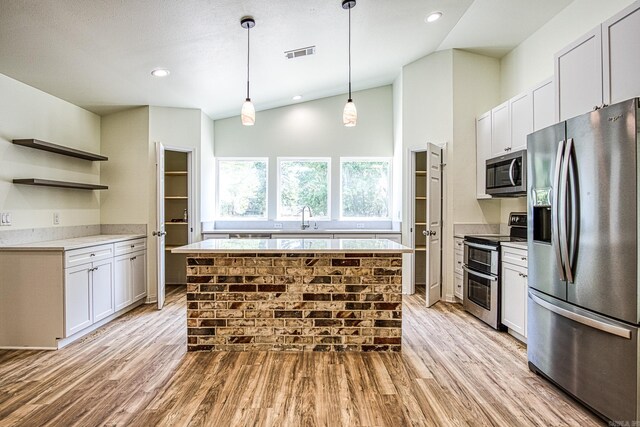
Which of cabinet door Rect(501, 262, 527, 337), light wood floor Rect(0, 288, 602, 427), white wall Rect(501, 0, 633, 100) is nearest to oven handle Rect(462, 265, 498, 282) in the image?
cabinet door Rect(501, 262, 527, 337)

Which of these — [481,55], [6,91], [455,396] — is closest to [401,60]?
[481,55]

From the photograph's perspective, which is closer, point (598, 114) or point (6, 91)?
point (598, 114)

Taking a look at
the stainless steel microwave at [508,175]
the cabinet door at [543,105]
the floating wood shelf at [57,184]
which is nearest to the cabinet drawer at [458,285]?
the stainless steel microwave at [508,175]

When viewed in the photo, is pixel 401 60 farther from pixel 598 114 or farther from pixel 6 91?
pixel 6 91

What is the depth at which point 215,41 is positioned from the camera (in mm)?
2941

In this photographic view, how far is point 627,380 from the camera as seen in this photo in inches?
65.7

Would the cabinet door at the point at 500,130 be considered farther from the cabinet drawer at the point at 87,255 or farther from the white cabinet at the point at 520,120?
the cabinet drawer at the point at 87,255

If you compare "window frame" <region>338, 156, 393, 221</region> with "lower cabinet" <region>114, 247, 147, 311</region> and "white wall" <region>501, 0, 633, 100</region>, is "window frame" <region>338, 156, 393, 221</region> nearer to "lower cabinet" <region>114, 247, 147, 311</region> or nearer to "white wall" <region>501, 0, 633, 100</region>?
"white wall" <region>501, 0, 633, 100</region>

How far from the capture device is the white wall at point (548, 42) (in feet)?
9.33

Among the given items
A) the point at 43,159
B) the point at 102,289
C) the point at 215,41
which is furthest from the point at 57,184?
the point at 215,41

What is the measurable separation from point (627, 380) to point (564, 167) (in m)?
1.21

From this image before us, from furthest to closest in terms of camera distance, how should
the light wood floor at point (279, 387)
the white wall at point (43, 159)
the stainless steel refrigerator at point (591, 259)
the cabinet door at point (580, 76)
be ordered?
1. the white wall at point (43, 159)
2. the cabinet door at point (580, 76)
3. the light wood floor at point (279, 387)
4. the stainless steel refrigerator at point (591, 259)

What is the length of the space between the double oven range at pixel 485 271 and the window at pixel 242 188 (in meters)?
3.21

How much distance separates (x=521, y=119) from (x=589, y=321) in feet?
7.34
